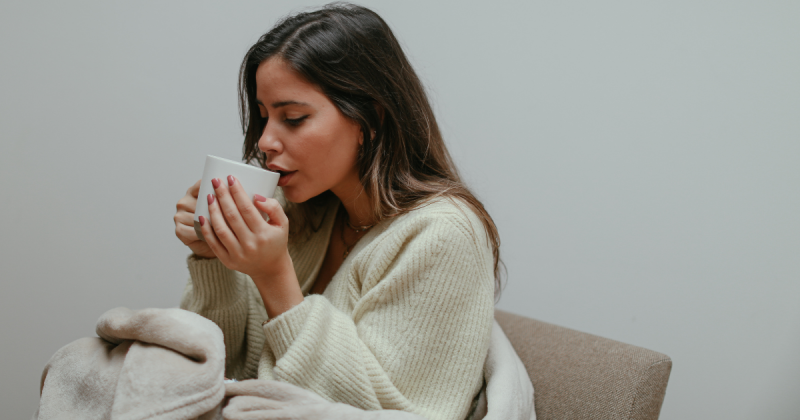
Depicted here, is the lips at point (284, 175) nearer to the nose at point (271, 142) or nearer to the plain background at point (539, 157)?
the nose at point (271, 142)

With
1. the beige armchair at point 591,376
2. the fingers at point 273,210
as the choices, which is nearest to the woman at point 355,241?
the fingers at point 273,210

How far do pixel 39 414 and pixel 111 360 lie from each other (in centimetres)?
11

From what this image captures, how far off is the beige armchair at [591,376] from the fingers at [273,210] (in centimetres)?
59

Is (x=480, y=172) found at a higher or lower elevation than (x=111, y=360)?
higher

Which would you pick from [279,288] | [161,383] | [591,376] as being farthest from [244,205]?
[591,376]

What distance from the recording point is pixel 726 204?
1.17 m

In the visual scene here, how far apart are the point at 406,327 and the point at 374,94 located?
421 mm

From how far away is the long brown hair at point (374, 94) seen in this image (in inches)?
34.8

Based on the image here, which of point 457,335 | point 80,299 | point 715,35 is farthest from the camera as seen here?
point 80,299

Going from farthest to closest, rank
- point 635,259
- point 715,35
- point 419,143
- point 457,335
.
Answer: point 635,259, point 715,35, point 419,143, point 457,335

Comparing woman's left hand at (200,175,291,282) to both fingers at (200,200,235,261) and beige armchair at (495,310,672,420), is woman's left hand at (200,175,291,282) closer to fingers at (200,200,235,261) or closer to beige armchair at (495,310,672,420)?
fingers at (200,200,235,261)

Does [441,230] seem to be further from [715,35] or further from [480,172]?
[715,35]

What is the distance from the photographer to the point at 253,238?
0.74 metres

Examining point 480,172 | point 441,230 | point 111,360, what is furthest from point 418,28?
point 111,360
